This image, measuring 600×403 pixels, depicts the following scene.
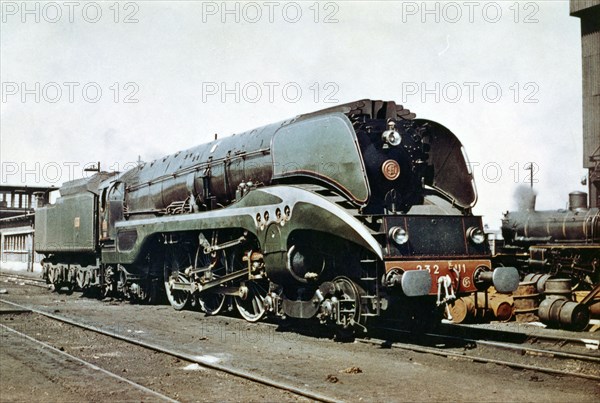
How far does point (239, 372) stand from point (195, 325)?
4518 millimetres

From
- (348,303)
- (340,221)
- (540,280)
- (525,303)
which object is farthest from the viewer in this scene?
(540,280)

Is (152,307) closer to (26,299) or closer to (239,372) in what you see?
(26,299)

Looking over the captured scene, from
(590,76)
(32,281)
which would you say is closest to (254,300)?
(32,281)

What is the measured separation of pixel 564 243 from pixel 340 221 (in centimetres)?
1432

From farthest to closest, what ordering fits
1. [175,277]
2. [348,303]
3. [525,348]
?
[175,277], [348,303], [525,348]

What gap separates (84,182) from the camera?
1905cm

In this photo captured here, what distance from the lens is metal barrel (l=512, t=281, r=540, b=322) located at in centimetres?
1244

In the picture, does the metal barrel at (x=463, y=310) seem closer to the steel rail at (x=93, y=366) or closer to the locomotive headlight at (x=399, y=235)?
the locomotive headlight at (x=399, y=235)

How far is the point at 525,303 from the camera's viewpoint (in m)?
12.5

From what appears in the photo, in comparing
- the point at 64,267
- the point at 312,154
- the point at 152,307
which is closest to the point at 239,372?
the point at 312,154

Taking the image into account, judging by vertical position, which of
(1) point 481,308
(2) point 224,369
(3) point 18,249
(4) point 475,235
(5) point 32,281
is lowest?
(5) point 32,281

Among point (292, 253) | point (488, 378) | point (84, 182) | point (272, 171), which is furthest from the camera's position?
point (84, 182)

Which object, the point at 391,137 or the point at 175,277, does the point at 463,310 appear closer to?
the point at 391,137

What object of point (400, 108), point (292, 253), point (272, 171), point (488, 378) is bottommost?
point (488, 378)
